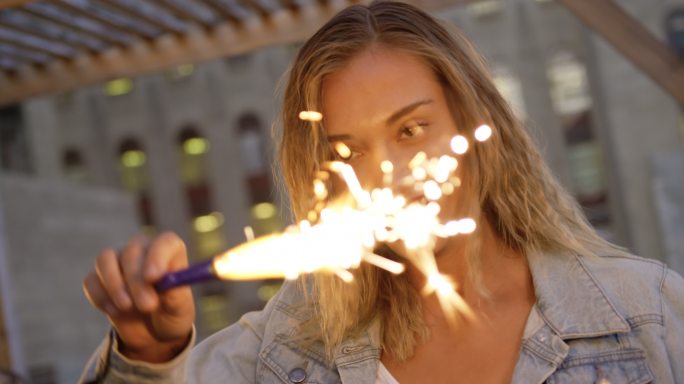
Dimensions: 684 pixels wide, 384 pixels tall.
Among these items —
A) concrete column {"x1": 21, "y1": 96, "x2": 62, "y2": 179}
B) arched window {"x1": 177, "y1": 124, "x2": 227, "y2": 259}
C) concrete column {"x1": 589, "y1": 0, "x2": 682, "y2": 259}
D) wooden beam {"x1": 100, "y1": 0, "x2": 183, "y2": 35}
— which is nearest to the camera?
wooden beam {"x1": 100, "y1": 0, "x2": 183, "y2": 35}

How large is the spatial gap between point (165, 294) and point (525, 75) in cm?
2190

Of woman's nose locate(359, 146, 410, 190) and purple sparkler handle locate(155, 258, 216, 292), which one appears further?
woman's nose locate(359, 146, 410, 190)

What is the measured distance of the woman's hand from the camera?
1.34m

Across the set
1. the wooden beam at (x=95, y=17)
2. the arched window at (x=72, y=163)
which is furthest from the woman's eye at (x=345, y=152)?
the arched window at (x=72, y=163)

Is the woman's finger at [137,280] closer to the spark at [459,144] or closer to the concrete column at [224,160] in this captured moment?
the spark at [459,144]

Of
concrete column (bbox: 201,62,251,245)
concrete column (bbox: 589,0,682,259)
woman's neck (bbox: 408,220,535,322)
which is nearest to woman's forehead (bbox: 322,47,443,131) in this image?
woman's neck (bbox: 408,220,535,322)

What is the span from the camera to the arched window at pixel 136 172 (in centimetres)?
2545

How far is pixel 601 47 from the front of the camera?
19.4m

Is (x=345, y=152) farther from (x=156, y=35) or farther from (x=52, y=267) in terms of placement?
(x=52, y=267)

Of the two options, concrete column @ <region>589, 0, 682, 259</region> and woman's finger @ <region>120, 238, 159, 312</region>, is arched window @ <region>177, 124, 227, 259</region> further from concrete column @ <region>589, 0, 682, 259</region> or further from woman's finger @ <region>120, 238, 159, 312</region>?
woman's finger @ <region>120, 238, 159, 312</region>

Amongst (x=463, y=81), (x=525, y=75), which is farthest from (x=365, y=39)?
(x=525, y=75)

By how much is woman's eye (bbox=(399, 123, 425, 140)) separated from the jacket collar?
47cm

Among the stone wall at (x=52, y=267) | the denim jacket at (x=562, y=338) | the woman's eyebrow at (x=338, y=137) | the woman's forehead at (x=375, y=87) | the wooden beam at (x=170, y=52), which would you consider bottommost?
the stone wall at (x=52, y=267)

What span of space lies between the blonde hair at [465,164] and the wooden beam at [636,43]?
7.45 feet
